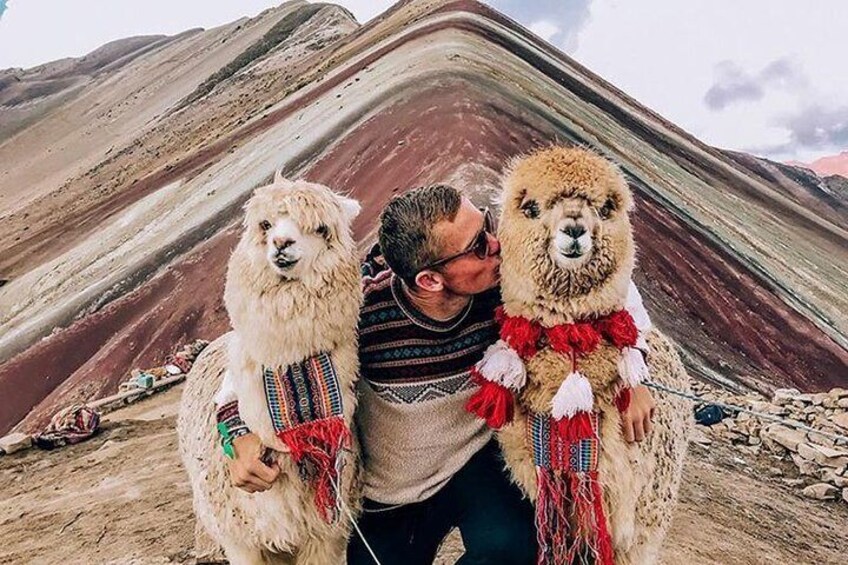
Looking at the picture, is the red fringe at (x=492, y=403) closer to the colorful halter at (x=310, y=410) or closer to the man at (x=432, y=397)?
the man at (x=432, y=397)

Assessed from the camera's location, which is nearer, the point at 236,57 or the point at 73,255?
the point at 73,255

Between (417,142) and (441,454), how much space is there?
8495mm

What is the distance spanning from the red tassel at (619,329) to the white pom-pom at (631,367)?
0.07 ft

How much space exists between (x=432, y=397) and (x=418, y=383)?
61mm

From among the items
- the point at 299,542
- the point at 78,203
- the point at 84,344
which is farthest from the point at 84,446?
the point at 78,203

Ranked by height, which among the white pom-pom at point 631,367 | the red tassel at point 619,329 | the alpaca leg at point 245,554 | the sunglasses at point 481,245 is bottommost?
the alpaca leg at point 245,554

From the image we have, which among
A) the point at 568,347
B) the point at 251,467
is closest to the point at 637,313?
the point at 568,347

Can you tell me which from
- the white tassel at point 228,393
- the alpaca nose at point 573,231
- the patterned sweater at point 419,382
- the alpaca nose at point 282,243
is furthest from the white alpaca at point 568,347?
the white tassel at point 228,393

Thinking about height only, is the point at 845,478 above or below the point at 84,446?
above

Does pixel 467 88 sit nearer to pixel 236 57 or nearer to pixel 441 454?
pixel 441 454

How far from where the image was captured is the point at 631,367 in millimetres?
2391

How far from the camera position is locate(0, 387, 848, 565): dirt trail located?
451cm

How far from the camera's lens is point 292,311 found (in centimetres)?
248

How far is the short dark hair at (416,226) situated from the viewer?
8.08ft
